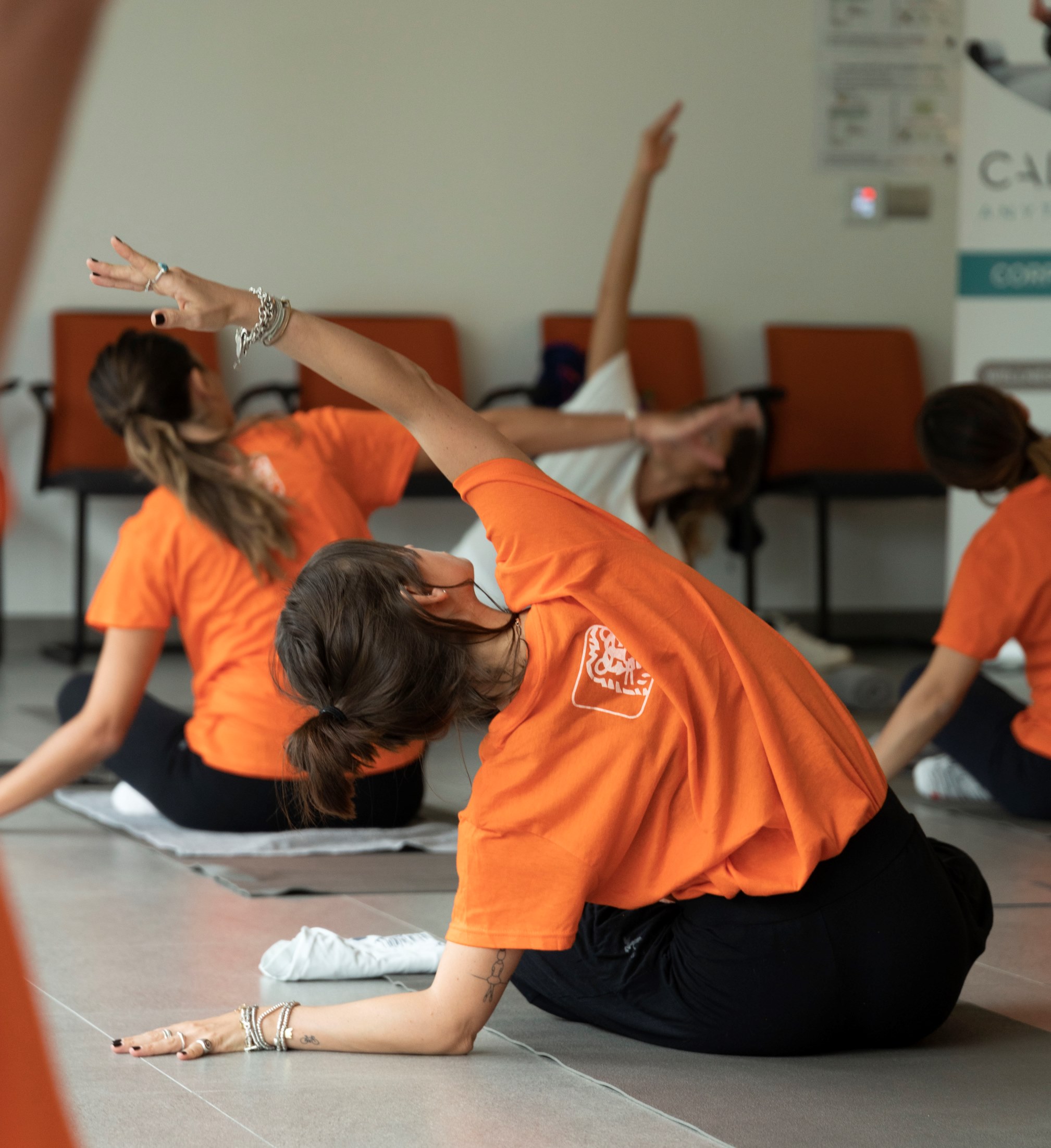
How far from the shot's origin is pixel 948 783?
11.0ft

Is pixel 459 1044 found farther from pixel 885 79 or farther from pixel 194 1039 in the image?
pixel 885 79

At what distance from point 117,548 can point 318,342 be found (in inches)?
46.1

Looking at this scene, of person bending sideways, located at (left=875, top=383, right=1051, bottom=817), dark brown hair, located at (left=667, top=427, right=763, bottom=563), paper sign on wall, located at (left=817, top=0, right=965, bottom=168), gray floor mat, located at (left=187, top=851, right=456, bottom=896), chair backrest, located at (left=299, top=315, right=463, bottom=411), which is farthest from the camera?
paper sign on wall, located at (left=817, top=0, right=965, bottom=168)

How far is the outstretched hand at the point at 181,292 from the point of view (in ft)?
4.76

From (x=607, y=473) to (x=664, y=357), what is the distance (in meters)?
2.27

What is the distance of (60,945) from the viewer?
222 cm

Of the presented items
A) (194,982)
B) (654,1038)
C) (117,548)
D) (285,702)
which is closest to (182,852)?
(285,702)

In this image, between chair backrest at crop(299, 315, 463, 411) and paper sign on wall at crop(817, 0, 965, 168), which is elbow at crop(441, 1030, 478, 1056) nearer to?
chair backrest at crop(299, 315, 463, 411)

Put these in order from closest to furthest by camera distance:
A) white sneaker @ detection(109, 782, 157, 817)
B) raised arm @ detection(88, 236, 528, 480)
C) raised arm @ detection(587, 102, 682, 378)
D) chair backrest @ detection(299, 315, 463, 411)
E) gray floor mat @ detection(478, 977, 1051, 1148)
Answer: gray floor mat @ detection(478, 977, 1051, 1148) < raised arm @ detection(88, 236, 528, 480) < white sneaker @ detection(109, 782, 157, 817) < raised arm @ detection(587, 102, 682, 378) < chair backrest @ detection(299, 315, 463, 411)

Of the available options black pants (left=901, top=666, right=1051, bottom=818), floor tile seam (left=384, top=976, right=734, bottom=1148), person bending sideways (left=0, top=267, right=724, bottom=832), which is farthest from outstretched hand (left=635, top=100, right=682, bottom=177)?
floor tile seam (left=384, top=976, right=734, bottom=1148)

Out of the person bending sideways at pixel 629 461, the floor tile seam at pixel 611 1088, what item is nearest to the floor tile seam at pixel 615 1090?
the floor tile seam at pixel 611 1088

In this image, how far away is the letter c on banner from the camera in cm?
469

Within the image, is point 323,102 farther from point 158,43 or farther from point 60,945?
point 60,945

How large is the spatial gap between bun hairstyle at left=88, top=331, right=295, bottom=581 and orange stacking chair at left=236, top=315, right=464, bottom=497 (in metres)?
→ 2.90
